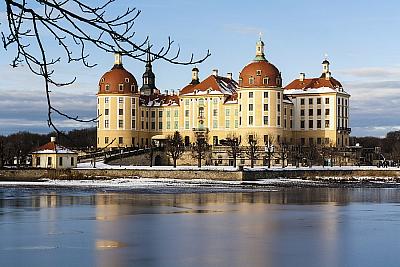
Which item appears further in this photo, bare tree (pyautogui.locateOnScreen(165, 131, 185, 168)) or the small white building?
bare tree (pyautogui.locateOnScreen(165, 131, 185, 168))

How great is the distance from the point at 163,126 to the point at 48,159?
2648cm

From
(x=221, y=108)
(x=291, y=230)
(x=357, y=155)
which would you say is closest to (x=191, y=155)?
(x=221, y=108)

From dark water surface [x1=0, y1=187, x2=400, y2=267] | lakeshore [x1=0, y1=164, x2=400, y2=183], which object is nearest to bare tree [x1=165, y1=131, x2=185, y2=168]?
lakeshore [x1=0, y1=164, x2=400, y2=183]

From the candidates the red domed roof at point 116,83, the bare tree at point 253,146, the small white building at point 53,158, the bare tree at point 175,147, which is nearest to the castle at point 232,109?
the red domed roof at point 116,83

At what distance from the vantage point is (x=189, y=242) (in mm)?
16562

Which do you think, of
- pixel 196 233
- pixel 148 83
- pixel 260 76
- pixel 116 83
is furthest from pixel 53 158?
pixel 196 233

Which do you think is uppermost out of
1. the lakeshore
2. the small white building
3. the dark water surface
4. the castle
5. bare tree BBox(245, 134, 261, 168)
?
the castle

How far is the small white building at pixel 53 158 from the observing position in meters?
58.9

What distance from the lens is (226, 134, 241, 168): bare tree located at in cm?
6775

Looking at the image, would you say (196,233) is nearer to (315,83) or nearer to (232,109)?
(232,109)

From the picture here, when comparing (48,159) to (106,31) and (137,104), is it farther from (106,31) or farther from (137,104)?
(106,31)

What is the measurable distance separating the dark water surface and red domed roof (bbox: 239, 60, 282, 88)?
44.4 m

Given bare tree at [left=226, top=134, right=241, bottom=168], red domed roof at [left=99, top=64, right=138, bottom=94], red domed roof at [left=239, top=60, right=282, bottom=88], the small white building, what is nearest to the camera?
the small white building

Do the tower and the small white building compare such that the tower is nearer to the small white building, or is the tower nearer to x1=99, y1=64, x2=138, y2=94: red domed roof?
x1=99, y1=64, x2=138, y2=94: red domed roof
